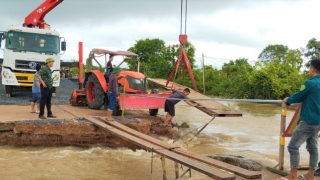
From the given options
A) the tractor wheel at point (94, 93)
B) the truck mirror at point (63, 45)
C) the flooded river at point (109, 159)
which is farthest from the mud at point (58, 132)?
the truck mirror at point (63, 45)

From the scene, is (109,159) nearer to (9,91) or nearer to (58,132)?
(58,132)

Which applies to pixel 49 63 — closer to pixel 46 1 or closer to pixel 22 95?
pixel 22 95

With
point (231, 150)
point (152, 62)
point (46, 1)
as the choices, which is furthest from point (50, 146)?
point (152, 62)

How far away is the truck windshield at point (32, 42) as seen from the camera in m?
11.8

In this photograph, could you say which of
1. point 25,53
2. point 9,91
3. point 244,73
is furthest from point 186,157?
point 244,73

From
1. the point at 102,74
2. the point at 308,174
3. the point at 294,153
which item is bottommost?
the point at 308,174

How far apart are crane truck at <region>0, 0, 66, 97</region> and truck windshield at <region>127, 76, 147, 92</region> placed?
12.9 feet

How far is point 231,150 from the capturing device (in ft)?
28.7

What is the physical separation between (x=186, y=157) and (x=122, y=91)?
412cm

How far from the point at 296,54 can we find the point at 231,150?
18.7 meters

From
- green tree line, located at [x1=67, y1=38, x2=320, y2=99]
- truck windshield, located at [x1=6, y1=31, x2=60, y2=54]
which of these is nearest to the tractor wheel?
truck windshield, located at [x1=6, y1=31, x2=60, y2=54]

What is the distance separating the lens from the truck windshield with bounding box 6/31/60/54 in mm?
11836

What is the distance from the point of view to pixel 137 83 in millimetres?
9531

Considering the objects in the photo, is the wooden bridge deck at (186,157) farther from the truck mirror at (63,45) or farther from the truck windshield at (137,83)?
the truck mirror at (63,45)
